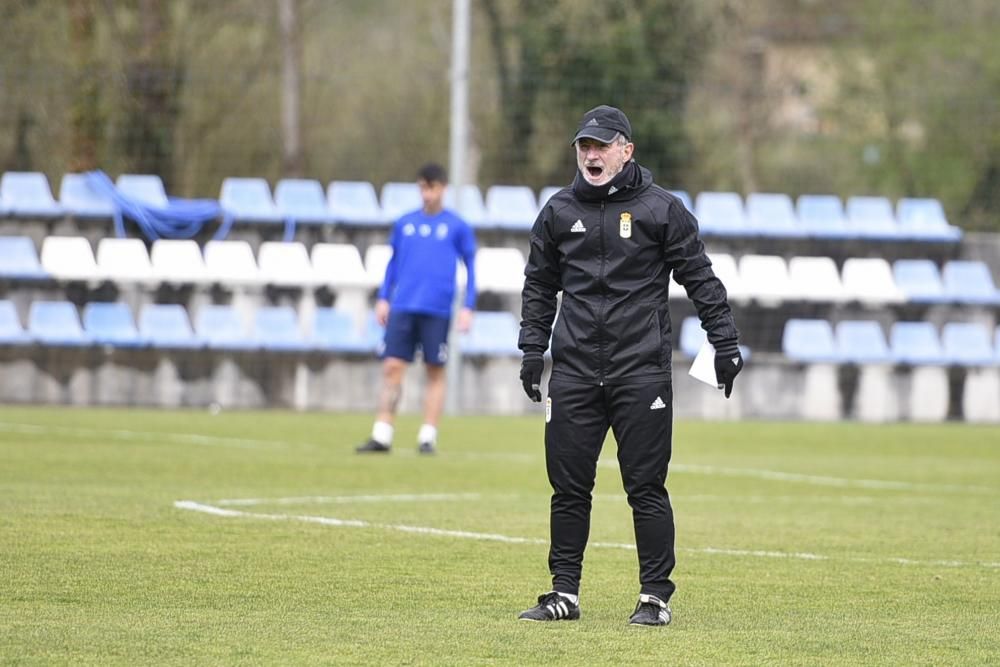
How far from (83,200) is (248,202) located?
2.11 metres

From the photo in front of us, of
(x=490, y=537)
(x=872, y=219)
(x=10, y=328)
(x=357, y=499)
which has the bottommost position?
(x=357, y=499)

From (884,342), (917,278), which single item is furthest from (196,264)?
(917,278)

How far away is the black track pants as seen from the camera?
23.9 ft

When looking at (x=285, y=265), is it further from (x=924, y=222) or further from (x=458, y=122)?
(x=924, y=222)

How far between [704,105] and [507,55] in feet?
10.9

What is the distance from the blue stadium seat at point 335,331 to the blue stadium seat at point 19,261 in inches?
133

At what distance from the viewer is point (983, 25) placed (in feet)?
125

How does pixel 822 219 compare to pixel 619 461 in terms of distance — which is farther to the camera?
pixel 822 219

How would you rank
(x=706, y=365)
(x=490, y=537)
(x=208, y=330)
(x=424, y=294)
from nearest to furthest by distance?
(x=706, y=365) < (x=490, y=537) < (x=424, y=294) < (x=208, y=330)

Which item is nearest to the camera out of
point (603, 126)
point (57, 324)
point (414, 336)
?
point (603, 126)

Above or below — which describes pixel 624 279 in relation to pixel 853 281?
above

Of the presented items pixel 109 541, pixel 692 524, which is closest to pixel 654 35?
pixel 692 524

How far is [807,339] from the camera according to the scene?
23.8m

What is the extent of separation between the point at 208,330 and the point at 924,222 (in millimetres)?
9991
